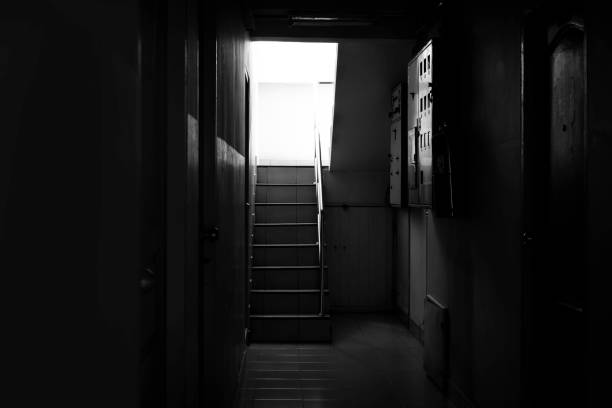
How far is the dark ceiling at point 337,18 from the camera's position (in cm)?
415

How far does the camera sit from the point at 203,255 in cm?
217

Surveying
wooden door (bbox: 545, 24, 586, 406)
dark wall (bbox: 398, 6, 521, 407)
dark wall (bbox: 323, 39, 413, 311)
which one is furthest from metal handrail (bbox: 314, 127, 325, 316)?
wooden door (bbox: 545, 24, 586, 406)

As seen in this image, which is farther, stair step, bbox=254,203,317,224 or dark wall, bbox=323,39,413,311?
stair step, bbox=254,203,317,224

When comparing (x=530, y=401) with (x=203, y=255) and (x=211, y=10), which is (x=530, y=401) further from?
(x=211, y=10)

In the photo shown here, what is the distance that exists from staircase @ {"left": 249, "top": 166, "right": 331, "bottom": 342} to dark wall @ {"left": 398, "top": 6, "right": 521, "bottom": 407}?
74.1 inches

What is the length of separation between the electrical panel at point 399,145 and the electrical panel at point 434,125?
47.2 inches

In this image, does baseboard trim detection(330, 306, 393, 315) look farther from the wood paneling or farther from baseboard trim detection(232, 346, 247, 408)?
baseboard trim detection(232, 346, 247, 408)

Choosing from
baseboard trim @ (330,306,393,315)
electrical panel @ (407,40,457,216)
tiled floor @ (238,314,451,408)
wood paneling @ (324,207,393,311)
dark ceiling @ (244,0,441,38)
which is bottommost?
tiled floor @ (238,314,451,408)

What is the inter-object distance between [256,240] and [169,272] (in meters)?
4.44

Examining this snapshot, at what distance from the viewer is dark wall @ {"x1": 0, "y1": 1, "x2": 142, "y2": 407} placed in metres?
0.46

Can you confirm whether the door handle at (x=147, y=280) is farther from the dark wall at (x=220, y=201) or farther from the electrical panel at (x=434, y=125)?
the electrical panel at (x=434, y=125)

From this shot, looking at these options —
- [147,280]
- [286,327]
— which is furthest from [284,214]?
[147,280]

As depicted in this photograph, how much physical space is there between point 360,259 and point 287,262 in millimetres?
1055

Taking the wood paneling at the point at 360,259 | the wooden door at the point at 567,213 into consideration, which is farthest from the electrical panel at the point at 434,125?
the wood paneling at the point at 360,259
